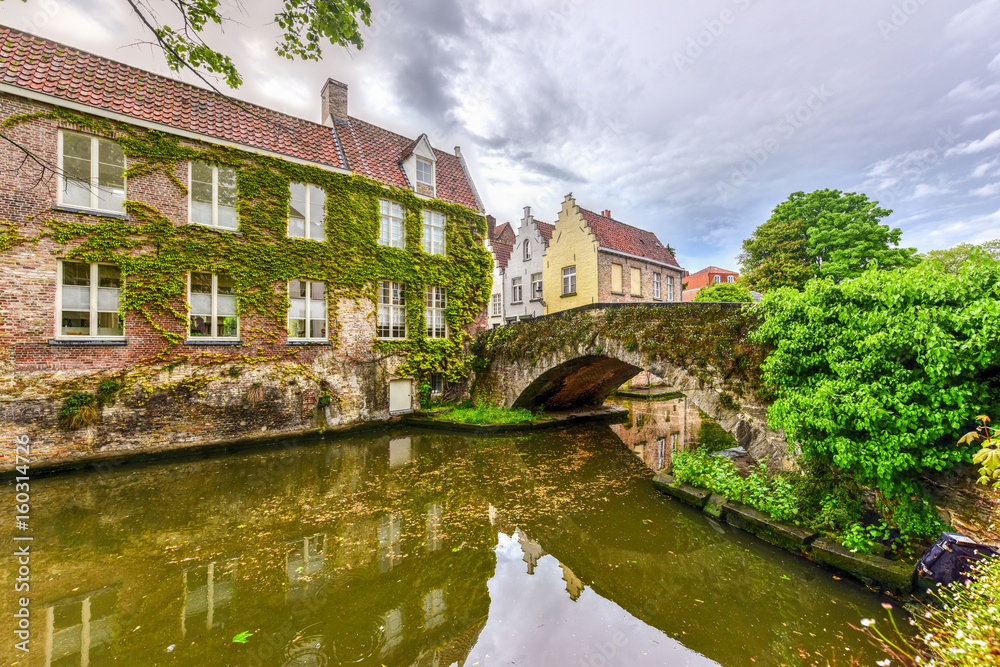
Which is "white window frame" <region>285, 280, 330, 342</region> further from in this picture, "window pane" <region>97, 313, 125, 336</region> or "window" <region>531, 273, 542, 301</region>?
"window" <region>531, 273, 542, 301</region>

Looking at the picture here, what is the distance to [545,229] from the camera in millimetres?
24422

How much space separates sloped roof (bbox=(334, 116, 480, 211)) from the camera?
44.4 feet

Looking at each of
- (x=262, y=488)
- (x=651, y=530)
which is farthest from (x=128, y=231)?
(x=651, y=530)

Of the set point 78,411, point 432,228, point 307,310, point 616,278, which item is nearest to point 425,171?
point 432,228

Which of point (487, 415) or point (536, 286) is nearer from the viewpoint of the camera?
point (487, 415)

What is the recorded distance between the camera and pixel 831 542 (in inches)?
193

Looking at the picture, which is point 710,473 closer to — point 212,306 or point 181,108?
point 212,306

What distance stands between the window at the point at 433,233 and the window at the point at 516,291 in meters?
11.1

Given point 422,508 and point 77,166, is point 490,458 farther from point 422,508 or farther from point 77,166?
point 77,166

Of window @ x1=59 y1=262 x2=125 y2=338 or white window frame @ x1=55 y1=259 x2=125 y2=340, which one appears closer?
white window frame @ x1=55 y1=259 x2=125 y2=340

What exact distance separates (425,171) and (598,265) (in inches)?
398

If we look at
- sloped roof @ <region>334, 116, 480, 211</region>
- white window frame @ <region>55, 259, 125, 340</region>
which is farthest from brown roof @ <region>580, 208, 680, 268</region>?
white window frame @ <region>55, 259, 125, 340</region>

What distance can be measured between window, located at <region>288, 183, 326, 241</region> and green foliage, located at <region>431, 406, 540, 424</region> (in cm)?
712

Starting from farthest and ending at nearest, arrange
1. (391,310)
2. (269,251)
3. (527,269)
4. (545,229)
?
(527,269) → (545,229) → (391,310) → (269,251)
